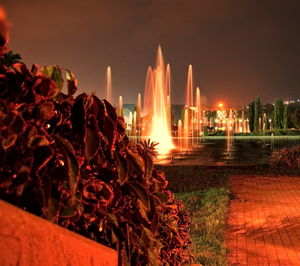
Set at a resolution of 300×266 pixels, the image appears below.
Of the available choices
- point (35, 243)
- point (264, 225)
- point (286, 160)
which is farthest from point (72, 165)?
point (286, 160)

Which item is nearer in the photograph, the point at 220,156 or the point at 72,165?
the point at 72,165

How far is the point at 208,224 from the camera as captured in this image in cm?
696

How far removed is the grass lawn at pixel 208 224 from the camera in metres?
5.27

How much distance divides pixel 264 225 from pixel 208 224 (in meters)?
1.02

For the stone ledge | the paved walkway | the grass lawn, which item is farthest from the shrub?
the stone ledge

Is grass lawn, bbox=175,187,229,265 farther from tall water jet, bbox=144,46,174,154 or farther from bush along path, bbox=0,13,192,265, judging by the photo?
tall water jet, bbox=144,46,174,154

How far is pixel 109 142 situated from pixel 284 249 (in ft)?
15.4

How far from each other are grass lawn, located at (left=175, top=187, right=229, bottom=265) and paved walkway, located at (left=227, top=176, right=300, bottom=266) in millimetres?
171

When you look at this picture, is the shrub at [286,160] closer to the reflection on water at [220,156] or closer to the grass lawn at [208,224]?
the reflection on water at [220,156]

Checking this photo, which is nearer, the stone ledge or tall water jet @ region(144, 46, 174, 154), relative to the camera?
the stone ledge

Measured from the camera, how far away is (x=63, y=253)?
149cm

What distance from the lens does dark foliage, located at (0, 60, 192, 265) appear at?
59.3 inches

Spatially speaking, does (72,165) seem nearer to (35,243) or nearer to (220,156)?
(35,243)

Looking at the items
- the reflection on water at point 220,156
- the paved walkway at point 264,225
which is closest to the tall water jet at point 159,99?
the reflection on water at point 220,156
